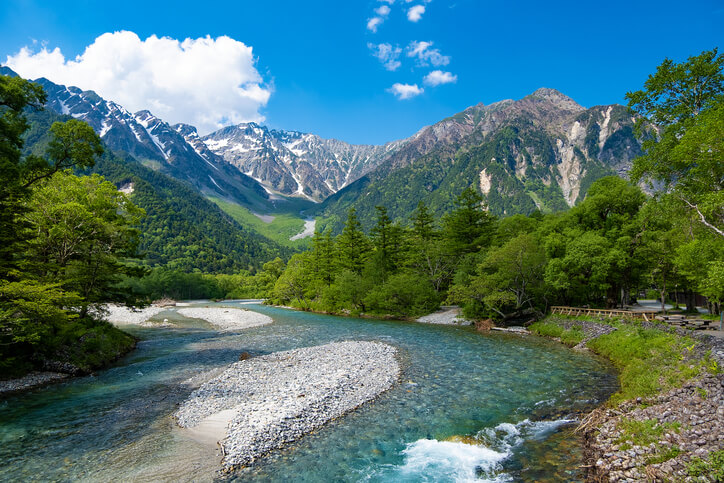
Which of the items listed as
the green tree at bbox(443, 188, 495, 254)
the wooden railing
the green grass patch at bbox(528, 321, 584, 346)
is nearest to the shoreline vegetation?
the wooden railing

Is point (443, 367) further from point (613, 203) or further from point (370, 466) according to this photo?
point (613, 203)

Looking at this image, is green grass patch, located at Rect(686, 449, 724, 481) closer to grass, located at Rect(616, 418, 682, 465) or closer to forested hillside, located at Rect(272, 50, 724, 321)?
grass, located at Rect(616, 418, 682, 465)

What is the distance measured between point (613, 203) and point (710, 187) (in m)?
20.8

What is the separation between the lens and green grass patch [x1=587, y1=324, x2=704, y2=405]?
13539 mm

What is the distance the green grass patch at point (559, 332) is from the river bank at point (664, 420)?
10041mm

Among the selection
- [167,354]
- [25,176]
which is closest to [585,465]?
[167,354]

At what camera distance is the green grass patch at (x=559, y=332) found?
2838cm

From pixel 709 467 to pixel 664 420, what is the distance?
Answer: 9.99ft

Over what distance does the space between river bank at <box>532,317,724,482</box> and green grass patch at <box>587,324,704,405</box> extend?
0.06m

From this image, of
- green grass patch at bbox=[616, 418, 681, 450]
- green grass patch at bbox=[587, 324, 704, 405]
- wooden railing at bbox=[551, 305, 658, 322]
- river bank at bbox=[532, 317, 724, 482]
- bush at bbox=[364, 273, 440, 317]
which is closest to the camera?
river bank at bbox=[532, 317, 724, 482]

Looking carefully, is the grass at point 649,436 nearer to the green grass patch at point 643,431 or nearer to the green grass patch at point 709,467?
the green grass patch at point 643,431

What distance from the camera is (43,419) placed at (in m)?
13.6

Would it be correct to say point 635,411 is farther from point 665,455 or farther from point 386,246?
point 386,246

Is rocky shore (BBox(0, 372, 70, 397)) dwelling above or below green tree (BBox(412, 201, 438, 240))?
below
